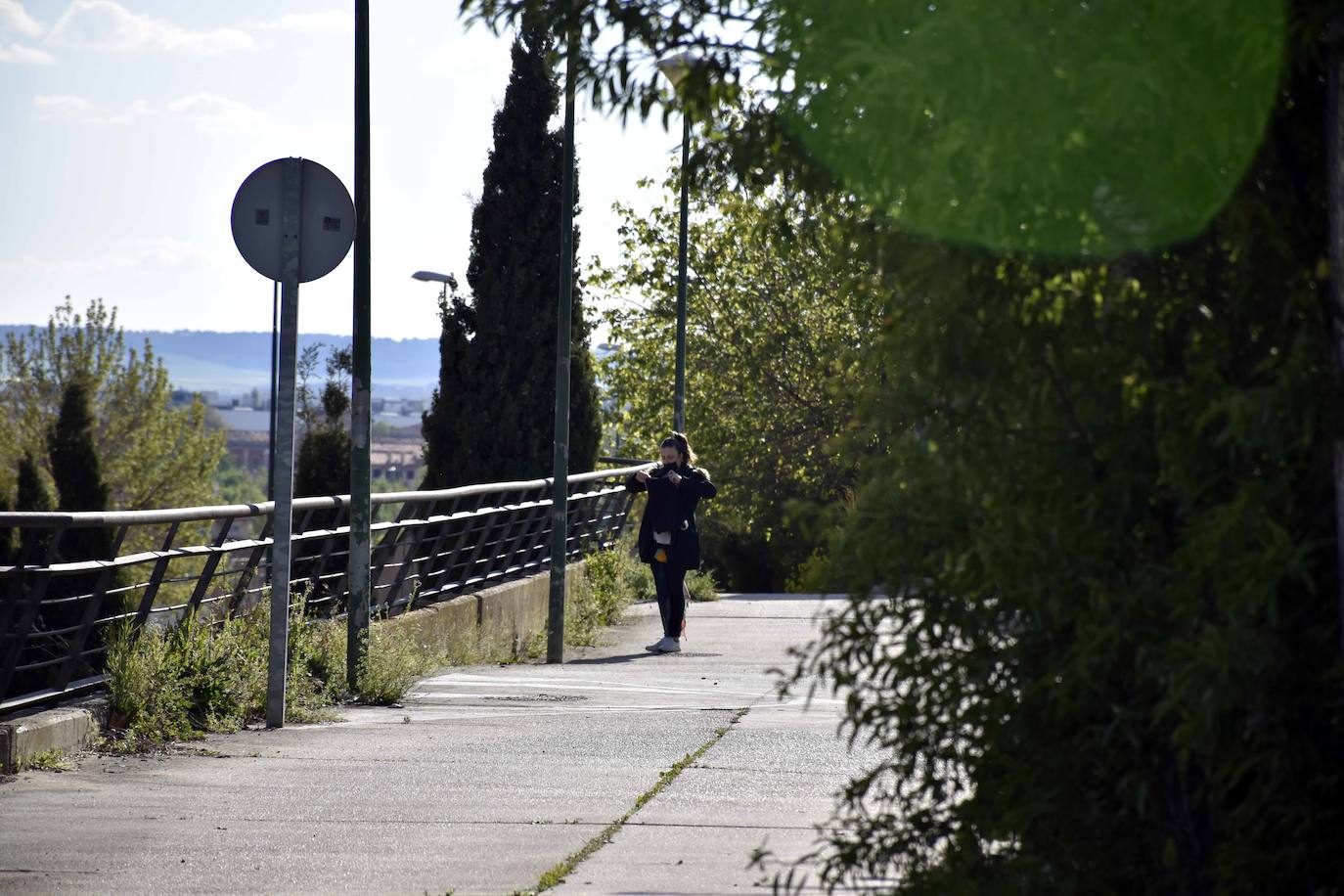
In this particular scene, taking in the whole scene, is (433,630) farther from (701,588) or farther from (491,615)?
(701,588)

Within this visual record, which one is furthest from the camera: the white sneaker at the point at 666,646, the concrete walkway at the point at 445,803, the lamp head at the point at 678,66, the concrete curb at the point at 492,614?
the white sneaker at the point at 666,646

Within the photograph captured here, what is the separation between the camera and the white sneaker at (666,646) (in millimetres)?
14586

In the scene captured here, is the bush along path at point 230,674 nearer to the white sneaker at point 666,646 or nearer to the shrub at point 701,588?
the white sneaker at point 666,646

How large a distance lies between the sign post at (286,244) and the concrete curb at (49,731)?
1026 millimetres

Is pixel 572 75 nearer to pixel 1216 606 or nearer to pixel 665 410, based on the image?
pixel 1216 606

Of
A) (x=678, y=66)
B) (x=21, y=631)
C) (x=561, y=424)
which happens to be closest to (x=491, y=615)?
(x=561, y=424)

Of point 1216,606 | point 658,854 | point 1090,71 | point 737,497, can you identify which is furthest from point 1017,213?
point 737,497

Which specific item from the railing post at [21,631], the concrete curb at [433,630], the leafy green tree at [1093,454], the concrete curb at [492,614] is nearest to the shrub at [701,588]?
the concrete curb at [492,614]

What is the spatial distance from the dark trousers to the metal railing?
4.87ft

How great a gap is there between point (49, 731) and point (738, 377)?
3260 centimetres

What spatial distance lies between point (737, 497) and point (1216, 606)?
35887 mm

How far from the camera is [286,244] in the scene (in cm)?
877

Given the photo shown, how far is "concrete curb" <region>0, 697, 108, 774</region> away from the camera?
22.6 ft

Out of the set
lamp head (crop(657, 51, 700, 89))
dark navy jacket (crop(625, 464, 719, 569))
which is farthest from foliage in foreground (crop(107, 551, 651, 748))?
lamp head (crop(657, 51, 700, 89))
